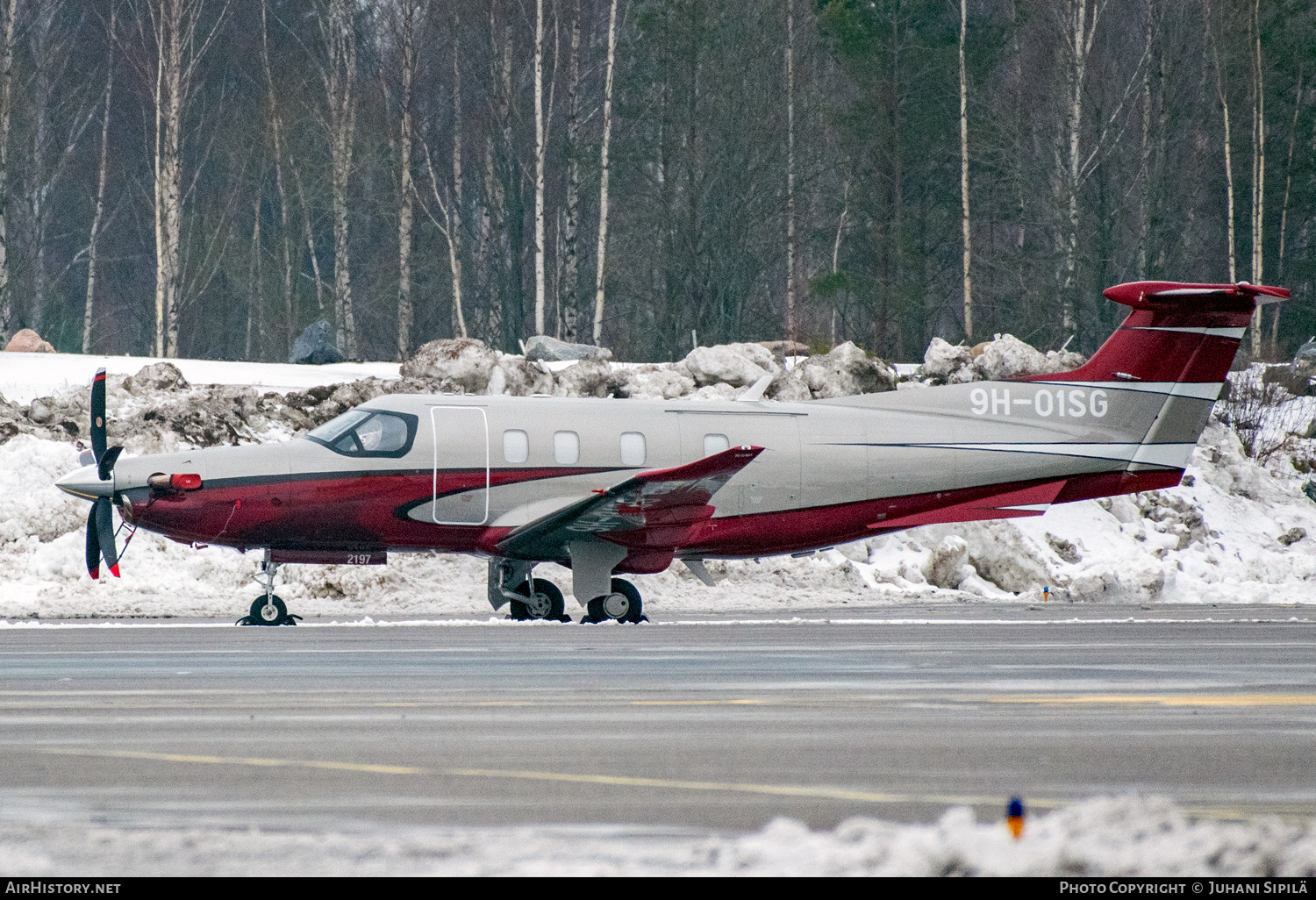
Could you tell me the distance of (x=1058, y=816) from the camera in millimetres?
4676

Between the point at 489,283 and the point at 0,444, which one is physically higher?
the point at 489,283

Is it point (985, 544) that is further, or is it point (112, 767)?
point (985, 544)

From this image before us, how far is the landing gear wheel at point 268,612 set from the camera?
1544 centimetres

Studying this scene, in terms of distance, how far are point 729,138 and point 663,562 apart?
73.6 feet

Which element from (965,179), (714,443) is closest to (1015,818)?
(714,443)

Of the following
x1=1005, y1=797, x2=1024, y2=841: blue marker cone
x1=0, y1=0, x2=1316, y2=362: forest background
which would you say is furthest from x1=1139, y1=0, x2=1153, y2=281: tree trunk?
x1=1005, y1=797, x2=1024, y2=841: blue marker cone

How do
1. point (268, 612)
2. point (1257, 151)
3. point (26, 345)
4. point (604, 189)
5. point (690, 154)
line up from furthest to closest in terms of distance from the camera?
point (1257, 151)
point (690, 154)
point (604, 189)
point (26, 345)
point (268, 612)

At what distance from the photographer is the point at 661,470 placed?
51.8 feet

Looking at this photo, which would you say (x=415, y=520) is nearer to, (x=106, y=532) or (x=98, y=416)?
(x=106, y=532)

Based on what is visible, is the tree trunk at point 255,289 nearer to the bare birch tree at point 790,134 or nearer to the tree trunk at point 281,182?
the tree trunk at point 281,182

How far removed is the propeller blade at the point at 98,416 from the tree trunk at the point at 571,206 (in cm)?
1872

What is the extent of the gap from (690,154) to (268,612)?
24325mm

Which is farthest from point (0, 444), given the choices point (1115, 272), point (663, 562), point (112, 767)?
point (1115, 272)

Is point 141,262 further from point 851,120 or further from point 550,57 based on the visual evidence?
point 851,120
